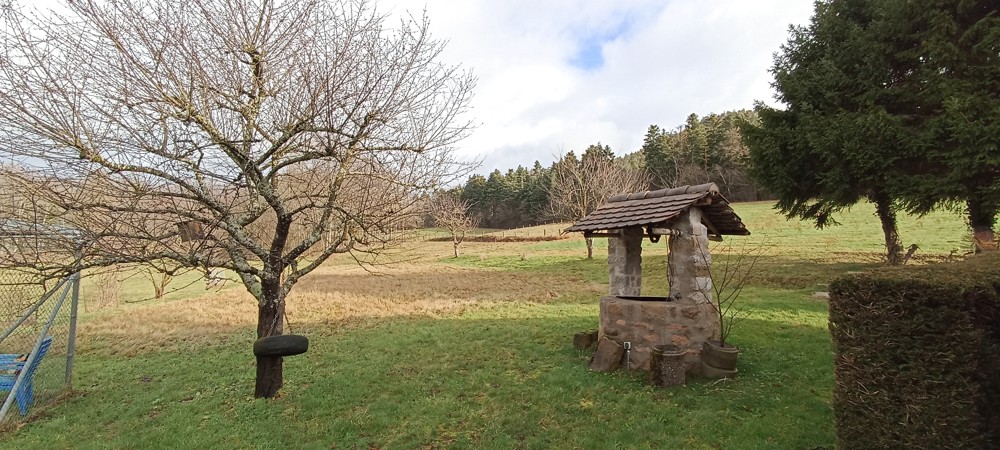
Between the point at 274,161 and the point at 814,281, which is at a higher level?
the point at 274,161

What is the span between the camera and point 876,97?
1185cm

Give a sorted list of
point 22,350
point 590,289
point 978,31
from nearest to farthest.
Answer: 1. point 22,350
2. point 978,31
3. point 590,289

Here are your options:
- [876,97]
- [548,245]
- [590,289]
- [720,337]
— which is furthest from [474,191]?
[720,337]

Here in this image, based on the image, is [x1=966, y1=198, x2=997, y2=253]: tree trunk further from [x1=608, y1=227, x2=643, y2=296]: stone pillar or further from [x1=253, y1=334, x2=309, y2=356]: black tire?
[x1=253, y1=334, x2=309, y2=356]: black tire

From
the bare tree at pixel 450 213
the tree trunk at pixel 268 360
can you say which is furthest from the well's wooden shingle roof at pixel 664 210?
the tree trunk at pixel 268 360

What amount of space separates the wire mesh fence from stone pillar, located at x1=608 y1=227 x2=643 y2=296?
825cm

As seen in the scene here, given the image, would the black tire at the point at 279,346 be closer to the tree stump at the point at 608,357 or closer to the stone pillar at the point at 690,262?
the tree stump at the point at 608,357

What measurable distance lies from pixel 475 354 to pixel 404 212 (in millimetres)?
3431

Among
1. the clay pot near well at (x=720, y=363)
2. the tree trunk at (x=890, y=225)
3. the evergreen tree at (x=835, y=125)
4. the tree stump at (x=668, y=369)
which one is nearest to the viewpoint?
the tree stump at (x=668, y=369)

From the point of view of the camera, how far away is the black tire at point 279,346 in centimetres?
545

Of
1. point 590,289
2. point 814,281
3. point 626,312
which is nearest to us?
point 626,312

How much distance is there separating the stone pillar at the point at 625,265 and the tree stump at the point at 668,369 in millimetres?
2419

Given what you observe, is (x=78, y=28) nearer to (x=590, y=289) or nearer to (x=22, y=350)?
(x=22, y=350)

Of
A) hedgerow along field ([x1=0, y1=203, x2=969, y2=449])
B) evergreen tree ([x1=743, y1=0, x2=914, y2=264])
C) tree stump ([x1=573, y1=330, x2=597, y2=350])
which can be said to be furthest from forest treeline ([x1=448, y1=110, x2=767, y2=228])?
tree stump ([x1=573, y1=330, x2=597, y2=350])
